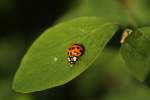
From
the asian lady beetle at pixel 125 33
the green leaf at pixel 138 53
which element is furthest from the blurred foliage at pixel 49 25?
the green leaf at pixel 138 53

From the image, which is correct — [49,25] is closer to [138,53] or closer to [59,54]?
[59,54]

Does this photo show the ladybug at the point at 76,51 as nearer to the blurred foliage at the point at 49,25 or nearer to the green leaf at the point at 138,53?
the green leaf at the point at 138,53

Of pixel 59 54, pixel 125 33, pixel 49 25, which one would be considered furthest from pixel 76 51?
pixel 49 25

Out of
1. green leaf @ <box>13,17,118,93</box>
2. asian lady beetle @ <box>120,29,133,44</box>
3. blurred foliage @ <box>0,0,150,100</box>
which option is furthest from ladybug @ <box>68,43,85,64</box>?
blurred foliage @ <box>0,0,150,100</box>

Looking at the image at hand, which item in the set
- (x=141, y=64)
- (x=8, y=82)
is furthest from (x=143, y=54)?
(x=8, y=82)

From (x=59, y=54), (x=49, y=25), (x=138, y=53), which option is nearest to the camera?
(x=138, y=53)

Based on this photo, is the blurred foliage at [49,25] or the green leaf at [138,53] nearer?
the green leaf at [138,53]

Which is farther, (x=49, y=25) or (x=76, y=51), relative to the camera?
(x=49, y=25)
